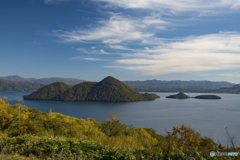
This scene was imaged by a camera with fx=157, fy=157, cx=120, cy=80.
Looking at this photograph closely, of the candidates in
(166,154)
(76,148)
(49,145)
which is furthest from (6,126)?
(166,154)

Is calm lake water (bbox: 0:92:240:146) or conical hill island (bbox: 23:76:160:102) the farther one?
conical hill island (bbox: 23:76:160:102)

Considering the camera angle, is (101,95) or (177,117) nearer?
(177,117)

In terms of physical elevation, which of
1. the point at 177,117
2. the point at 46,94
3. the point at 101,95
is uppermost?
the point at 101,95

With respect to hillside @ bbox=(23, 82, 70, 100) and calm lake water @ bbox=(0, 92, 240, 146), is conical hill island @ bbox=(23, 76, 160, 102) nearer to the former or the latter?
hillside @ bbox=(23, 82, 70, 100)

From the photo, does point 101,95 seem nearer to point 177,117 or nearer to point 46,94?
point 46,94

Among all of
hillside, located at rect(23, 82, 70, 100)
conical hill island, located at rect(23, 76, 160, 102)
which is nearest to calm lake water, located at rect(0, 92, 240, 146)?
conical hill island, located at rect(23, 76, 160, 102)

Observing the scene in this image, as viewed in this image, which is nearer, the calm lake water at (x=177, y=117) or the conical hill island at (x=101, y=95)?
the calm lake water at (x=177, y=117)

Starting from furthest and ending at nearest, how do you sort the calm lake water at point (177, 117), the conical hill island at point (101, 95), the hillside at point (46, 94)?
the hillside at point (46, 94) < the conical hill island at point (101, 95) < the calm lake water at point (177, 117)

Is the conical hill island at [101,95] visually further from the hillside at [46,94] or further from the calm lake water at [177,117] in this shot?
the calm lake water at [177,117]

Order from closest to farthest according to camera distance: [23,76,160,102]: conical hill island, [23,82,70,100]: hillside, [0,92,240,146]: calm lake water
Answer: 1. [0,92,240,146]: calm lake water
2. [23,76,160,102]: conical hill island
3. [23,82,70,100]: hillside

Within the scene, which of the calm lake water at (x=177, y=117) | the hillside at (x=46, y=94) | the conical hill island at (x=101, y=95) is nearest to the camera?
the calm lake water at (x=177, y=117)

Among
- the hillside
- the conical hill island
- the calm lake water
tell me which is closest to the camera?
the calm lake water

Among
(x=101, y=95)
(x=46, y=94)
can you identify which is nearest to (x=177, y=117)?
(x=101, y=95)

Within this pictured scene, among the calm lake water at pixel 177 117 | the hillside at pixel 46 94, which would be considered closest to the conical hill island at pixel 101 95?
the hillside at pixel 46 94
